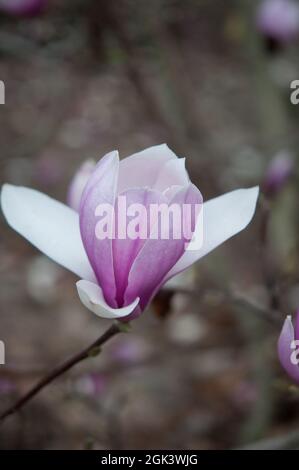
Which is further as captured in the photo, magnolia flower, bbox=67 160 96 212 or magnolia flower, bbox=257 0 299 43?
magnolia flower, bbox=257 0 299 43

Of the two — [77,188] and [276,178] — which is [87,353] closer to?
[77,188]

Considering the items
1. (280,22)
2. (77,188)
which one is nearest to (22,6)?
(280,22)

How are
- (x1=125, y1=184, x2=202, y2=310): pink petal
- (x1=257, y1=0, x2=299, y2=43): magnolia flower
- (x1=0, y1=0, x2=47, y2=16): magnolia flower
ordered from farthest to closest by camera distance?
(x1=257, y1=0, x2=299, y2=43): magnolia flower < (x1=0, y1=0, x2=47, y2=16): magnolia flower < (x1=125, y1=184, x2=202, y2=310): pink petal

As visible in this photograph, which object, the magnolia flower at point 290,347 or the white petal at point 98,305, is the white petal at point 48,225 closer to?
the white petal at point 98,305

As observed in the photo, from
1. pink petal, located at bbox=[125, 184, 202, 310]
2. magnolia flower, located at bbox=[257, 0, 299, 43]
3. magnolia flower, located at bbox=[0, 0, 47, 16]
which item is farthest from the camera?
magnolia flower, located at bbox=[257, 0, 299, 43]

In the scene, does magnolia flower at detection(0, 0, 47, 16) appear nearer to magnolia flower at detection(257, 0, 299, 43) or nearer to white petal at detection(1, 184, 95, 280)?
magnolia flower at detection(257, 0, 299, 43)

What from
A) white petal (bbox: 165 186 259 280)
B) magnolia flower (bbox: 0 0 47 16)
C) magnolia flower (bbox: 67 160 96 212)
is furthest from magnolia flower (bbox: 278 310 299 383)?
magnolia flower (bbox: 0 0 47 16)

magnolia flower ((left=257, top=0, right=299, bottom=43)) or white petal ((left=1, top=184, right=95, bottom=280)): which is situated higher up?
magnolia flower ((left=257, top=0, right=299, bottom=43))
